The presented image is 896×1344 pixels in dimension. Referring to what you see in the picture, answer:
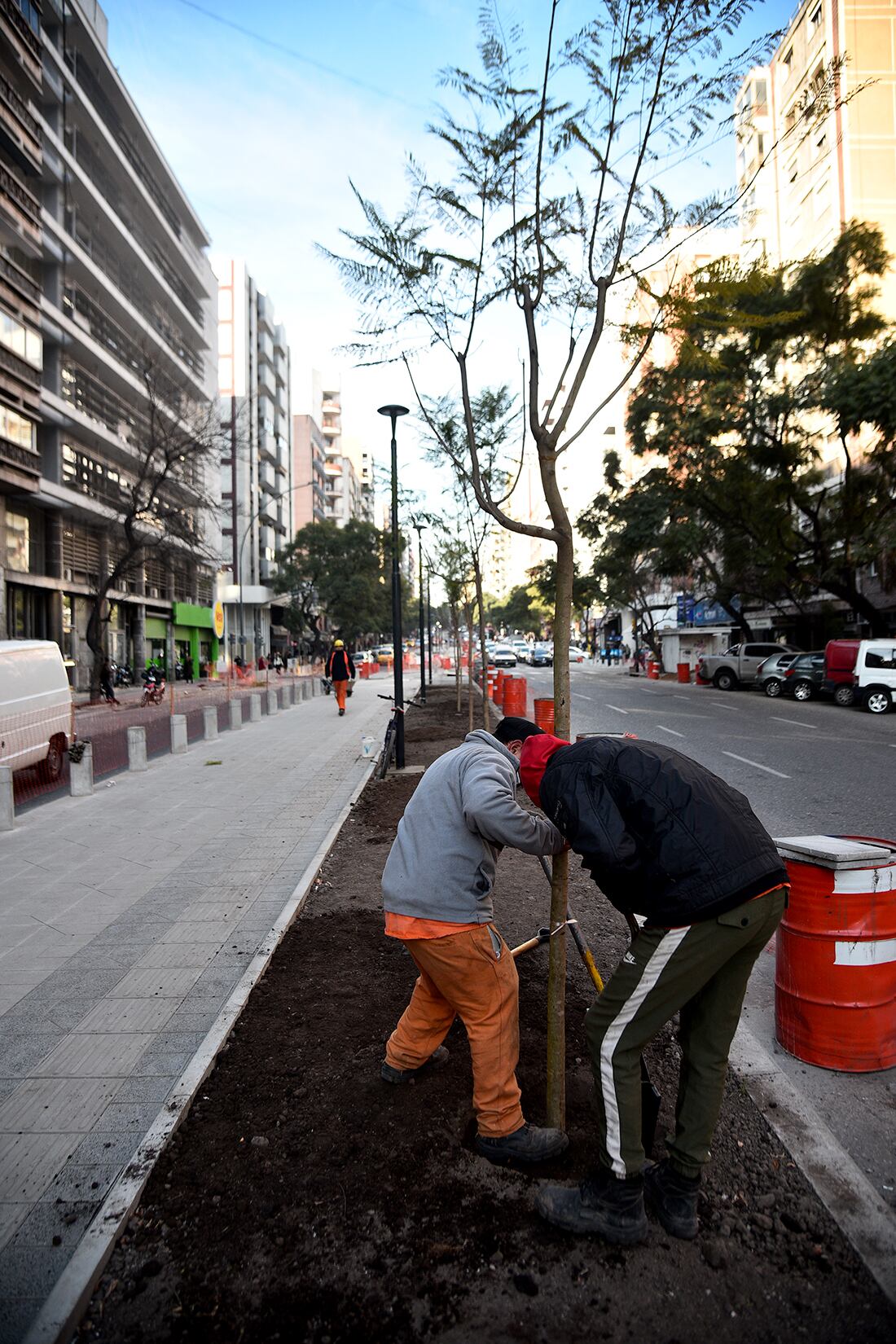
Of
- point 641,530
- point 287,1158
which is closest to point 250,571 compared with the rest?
A: point 641,530

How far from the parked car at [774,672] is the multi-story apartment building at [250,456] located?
35.5 metres

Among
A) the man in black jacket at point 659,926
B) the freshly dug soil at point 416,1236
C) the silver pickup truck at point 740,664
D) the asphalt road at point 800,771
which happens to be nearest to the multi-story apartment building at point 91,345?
the asphalt road at point 800,771

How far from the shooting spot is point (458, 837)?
2.76 metres

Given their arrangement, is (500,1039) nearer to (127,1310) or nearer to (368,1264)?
(368,1264)

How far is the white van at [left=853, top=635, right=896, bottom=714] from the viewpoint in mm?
19875

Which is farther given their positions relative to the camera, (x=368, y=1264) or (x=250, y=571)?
(x=250, y=571)

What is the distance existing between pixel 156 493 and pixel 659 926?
91.3ft

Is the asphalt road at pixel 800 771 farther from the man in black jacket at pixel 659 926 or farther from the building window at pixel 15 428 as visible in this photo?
the building window at pixel 15 428

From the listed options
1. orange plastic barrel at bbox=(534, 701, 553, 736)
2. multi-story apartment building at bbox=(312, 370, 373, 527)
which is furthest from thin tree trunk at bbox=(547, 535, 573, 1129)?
multi-story apartment building at bbox=(312, 370, 373, 527)

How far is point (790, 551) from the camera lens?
2303 centimetres

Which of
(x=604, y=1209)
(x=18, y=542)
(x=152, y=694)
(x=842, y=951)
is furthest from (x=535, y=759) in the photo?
(x=18, y=542)

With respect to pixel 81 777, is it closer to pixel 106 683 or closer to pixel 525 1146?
pixel 525 1146

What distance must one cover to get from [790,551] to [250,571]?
1727 inches

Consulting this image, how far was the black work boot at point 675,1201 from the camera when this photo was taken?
2439 millimetres
